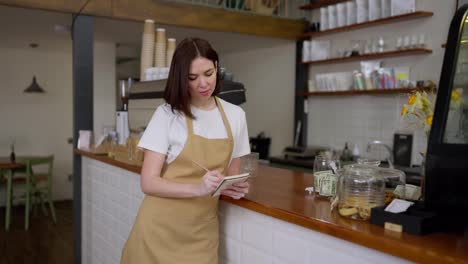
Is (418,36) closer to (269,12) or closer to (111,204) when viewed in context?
(269,12)

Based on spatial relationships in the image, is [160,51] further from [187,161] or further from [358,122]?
[358,122]

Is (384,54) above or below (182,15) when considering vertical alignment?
below

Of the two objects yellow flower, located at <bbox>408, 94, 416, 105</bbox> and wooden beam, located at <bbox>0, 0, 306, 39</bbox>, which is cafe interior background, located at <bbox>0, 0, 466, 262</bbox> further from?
yellow flower, located at <bbox>408, 94, 416, 105</bbox>

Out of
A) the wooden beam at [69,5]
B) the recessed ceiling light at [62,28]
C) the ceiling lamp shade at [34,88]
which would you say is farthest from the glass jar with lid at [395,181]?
the ceiling lamp shade at [34,88]

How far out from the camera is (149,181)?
150 centimetres

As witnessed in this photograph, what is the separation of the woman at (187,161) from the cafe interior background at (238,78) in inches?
123

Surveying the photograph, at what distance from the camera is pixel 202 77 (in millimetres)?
1499

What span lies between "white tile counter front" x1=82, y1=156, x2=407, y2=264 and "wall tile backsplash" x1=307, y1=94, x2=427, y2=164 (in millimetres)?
2991

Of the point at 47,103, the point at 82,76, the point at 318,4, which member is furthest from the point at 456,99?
the point at 47,103

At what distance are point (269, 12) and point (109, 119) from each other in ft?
10.1

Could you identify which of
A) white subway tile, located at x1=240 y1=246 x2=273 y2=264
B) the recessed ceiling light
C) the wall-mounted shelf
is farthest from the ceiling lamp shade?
white subway tile, located at x1=240 y1=246 x2=273 y2=264

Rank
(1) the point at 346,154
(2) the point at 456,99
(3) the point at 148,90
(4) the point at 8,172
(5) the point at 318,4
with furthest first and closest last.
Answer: (4) the point at 8,172
(5) the point at 318,4
(1) the point at 346,154
(3) the point at 148,90
(2) the point at 456,99

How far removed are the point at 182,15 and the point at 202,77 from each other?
12.4ft

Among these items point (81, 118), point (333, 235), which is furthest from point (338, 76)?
point (333, 235)
